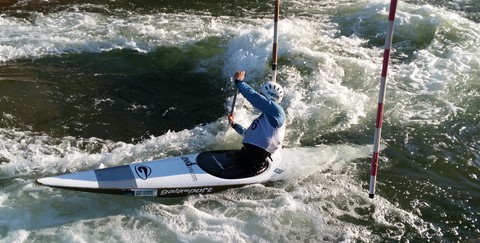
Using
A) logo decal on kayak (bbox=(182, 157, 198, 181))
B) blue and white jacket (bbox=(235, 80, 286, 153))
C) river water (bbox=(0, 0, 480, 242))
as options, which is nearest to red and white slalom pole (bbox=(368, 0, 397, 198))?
river water (bbox=(0, 0, 480, 242))

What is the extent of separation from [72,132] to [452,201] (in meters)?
5.39

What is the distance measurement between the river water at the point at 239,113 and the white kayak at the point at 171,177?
7.4 inches

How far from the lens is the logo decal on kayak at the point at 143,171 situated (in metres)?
6.20

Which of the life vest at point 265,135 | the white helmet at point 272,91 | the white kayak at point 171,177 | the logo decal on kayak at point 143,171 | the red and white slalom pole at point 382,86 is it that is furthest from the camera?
the life vest at point 265,135

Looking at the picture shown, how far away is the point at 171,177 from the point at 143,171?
1.10 ft

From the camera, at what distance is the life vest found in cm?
643

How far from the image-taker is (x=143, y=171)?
6266mm

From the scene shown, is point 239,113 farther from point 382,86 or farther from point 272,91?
point 382,86

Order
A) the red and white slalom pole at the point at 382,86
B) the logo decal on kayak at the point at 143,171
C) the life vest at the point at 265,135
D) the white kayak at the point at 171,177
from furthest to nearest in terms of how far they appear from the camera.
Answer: the life vest at the point at 265,135
the logo decal on kayak at the point at 143,171
the white kayak at the point at 171,177
the red and white slalom pole at the point at 382,86

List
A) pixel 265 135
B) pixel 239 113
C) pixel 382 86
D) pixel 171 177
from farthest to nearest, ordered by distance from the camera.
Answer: pixel 239 113, pixel 265 135, pixel 171 177, pixel 382 86

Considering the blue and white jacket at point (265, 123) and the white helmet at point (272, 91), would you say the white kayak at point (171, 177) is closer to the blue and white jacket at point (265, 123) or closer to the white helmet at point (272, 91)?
the blue and white jacket at point (265, 123)

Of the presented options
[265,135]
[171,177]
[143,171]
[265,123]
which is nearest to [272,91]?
[265,123]

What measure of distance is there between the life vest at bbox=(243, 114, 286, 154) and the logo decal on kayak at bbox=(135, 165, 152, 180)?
1231 millimetres

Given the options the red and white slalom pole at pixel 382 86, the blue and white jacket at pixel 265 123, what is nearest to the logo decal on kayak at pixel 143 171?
the blue and white jacket at pixel 265 123
